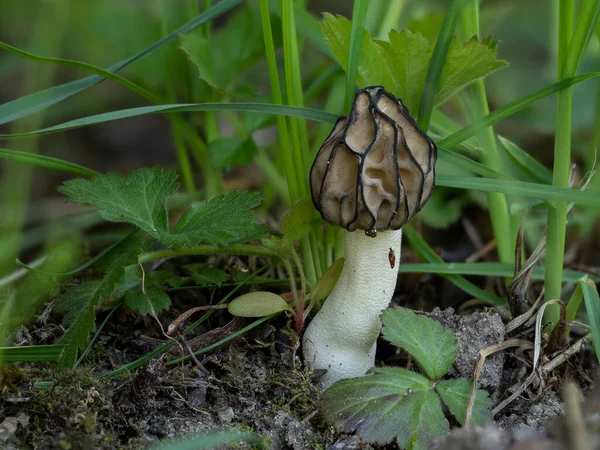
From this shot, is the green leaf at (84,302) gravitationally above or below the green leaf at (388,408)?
above

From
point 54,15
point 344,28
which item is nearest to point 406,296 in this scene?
point 344,28

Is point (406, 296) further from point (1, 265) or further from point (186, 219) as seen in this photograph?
point (1, 265)

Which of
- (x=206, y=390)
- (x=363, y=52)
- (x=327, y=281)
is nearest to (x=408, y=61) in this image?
(x=363, y=52)

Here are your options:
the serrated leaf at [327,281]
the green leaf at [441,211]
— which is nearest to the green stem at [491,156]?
the serrated leaf at [327,281]

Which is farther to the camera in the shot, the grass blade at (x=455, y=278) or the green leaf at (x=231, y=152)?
the green leaf at (x=231, y=152)

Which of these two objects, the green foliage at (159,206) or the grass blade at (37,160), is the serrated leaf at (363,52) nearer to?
the green foliage at (159,206)

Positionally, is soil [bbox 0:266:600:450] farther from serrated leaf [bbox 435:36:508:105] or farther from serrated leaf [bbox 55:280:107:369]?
serrated leaf [bbox 435:36:508:105]

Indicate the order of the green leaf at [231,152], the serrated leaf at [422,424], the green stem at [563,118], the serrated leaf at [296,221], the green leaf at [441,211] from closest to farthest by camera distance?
the serrated leaf at [422,424], the green stem at [563,118], the serrated leaf at [296,221], the green leaf at [231,152], the green leaf at [441,211]
